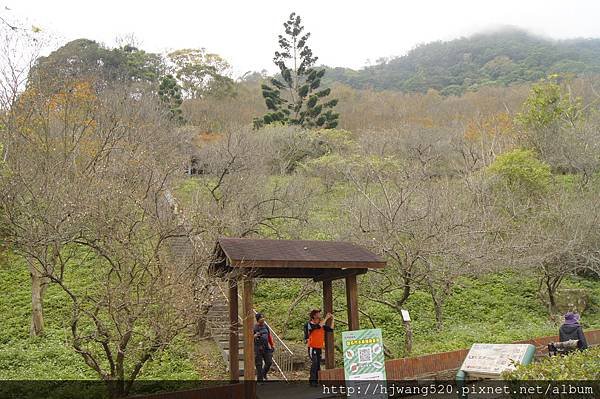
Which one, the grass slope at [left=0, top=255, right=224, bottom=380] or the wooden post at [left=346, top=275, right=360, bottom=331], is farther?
the grass slope at [left=0, top=255, right=224, bottom=380]

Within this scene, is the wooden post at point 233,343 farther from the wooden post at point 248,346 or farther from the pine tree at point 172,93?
the pine tree at point 172,93

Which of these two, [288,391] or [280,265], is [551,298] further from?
[280,265]

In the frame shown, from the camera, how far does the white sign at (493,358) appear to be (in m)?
7.22

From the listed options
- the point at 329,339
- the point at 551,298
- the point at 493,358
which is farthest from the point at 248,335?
the point at 551,298

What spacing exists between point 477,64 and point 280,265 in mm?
83864

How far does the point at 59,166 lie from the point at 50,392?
6509 millimetres

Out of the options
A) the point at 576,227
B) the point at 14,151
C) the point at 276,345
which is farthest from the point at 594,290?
the point at 14,151

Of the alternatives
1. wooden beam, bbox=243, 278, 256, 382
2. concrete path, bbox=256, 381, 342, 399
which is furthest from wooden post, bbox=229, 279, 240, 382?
wooden beam, bbox=243, 278, 256, 382

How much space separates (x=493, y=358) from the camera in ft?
24.6

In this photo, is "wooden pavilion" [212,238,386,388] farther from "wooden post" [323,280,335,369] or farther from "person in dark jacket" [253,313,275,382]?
"person in dark jacket" [253,313,275,382]

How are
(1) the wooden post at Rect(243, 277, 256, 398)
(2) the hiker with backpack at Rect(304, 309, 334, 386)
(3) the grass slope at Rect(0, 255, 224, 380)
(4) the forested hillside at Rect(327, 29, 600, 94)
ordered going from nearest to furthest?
(1) the wooden post at Rect(243, 277, 256, 398) < (2) the hiker with backpack at Rect(304, 309, 334, 386) < (3) the grass slope at Rect(0, 255, 224, 380) < (4) the forested hillside at Rect(327, 29, 600, 94)

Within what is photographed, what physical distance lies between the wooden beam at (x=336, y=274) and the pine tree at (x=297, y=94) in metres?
27.6

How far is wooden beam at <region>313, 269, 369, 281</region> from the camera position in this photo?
9.52m

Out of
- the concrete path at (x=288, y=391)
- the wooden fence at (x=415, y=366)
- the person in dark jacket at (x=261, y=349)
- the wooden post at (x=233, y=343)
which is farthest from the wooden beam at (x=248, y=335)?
the person in dark jacket at (x=261, y=349)
